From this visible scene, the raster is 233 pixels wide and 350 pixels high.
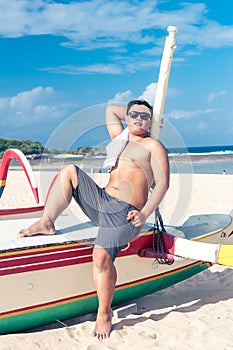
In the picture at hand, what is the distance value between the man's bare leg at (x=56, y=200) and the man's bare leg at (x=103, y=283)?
415mm

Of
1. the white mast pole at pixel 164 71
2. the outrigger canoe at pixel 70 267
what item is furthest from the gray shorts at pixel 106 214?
the white mast pole at pixel 164 71

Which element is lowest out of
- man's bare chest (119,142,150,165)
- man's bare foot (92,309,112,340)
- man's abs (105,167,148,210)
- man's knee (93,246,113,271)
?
man's bare foot (92,309,112,340)

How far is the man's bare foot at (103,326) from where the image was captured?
319 cm

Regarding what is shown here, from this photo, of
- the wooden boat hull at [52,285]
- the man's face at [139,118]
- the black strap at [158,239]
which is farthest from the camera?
the black strap at [158,239]

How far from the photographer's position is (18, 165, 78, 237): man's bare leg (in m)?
3.33

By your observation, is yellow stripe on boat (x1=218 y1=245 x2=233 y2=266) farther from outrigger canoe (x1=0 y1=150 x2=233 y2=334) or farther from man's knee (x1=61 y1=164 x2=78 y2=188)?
man's knee (x1=61 y1=164 x2=78 y2=188)

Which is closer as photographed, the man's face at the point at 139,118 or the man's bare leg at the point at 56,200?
the man's bare leg at the point at 56,200

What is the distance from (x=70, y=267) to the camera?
10.8 ft

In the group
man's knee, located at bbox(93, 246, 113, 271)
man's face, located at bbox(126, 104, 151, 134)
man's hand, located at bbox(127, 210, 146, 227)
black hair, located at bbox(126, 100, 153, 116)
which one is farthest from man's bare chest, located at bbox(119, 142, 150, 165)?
man's knee, located at bbox(93, 246, 113, 271)

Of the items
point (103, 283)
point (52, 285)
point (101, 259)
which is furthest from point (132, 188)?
point (52, 285)

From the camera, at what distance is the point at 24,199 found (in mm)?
10102

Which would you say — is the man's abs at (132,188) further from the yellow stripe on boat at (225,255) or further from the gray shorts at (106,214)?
the yellow stripe on boat at (225,255)

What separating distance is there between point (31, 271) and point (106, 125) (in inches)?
45.9

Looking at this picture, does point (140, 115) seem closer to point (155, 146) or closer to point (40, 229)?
point (155, 146)
